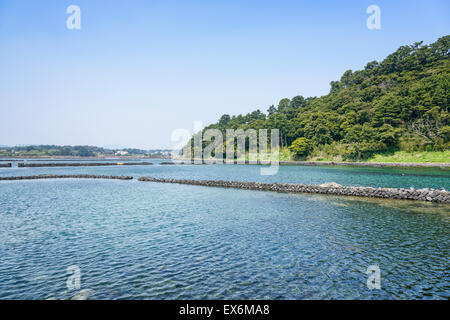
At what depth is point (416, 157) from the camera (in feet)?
224

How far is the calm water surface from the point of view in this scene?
28.5ft

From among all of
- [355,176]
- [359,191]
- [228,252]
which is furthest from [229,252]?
[355,176]

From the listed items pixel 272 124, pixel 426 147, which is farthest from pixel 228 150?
pixel 426 147

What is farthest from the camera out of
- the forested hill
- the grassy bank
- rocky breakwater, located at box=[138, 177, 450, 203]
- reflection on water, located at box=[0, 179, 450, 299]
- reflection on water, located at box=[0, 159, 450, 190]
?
the forested hill

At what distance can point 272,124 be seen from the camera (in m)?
122

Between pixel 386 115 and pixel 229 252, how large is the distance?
87.6 meters

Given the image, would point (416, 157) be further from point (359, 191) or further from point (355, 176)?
point (359, 191)

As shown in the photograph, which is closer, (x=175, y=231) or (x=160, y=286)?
(x=160, y=286)

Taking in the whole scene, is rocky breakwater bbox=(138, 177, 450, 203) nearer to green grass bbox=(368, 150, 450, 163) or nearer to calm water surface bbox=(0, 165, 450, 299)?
calm water surface bbox=(0, 165, 450, 299)

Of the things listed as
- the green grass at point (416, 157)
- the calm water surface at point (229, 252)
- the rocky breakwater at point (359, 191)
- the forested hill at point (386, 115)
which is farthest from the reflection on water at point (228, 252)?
the forested hill at point (386, 115)

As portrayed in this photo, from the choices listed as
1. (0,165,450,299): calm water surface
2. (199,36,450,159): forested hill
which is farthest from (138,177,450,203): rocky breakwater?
(199,36,450,159): forested hill

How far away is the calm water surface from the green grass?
2139 inches

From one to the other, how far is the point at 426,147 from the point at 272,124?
2482 inches
